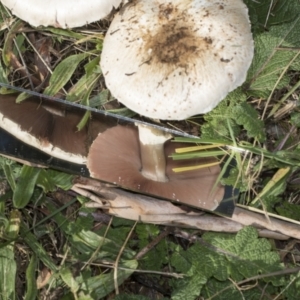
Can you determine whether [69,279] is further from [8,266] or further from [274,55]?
[274,55]

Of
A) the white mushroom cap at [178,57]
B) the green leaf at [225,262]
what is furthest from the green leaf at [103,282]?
the white mushroom cap at [178,57]

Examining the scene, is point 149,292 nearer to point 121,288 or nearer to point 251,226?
point 121,288

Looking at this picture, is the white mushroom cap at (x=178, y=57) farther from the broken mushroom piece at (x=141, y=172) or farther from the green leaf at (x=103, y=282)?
the green leaf at (x=103, y=282)

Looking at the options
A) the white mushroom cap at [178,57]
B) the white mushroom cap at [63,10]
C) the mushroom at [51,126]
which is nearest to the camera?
the white mushroom cap at [178,57]

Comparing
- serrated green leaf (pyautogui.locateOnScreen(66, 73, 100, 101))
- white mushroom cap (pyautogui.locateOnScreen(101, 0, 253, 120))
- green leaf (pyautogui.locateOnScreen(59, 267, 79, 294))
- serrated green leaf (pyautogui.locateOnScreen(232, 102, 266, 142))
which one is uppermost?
white mushroom cap (pyautogui.locateOnScreen(101, 0, 253, 120))

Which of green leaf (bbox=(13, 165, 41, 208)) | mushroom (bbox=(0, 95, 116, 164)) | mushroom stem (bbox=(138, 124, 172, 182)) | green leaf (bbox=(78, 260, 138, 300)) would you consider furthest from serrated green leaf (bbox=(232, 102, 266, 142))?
green leaf (bbox=(13, 165, 41, 208))

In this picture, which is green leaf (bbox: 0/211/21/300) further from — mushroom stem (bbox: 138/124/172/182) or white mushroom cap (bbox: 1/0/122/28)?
white mushroom cap (bbox: 1/0/122/28)

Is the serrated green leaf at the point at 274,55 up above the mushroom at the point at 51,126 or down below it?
above
